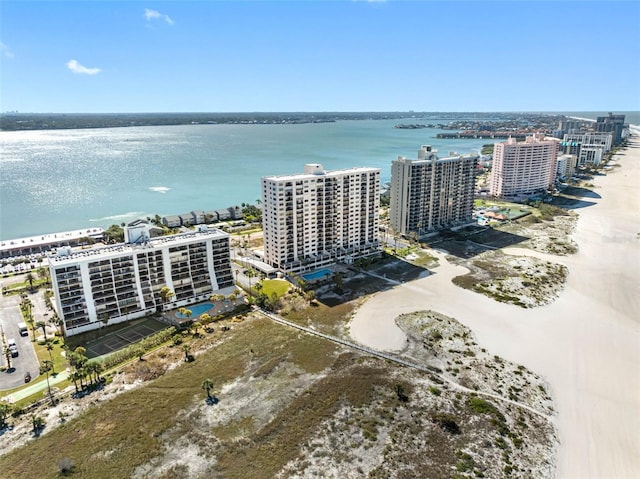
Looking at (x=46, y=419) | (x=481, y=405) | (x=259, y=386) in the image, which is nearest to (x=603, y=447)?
(x=481, y=405)

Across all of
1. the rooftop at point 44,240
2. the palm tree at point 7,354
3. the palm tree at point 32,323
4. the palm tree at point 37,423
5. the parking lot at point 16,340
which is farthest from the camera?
the rooftop at point 44,240

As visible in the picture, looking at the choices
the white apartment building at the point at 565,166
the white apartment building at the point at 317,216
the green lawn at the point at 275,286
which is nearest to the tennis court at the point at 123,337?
the green lawn at the point at 275,286

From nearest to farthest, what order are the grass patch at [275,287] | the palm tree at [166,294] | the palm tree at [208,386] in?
the palm tree at [208,386] < the palm tree at [166,294] < the grass patch at [275,287]

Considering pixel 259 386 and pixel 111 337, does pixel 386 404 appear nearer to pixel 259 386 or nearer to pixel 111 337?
pixel 259 386

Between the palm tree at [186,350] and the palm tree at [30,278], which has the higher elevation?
the palm tree at [30,278]

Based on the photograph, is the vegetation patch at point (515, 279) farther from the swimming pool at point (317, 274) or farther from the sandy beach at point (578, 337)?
the swimming pool at point (317, 274)

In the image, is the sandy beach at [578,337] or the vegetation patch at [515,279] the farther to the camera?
the vegetation patch at [515,279]

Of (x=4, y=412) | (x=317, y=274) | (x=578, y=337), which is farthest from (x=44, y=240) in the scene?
(x=578, y=337)
